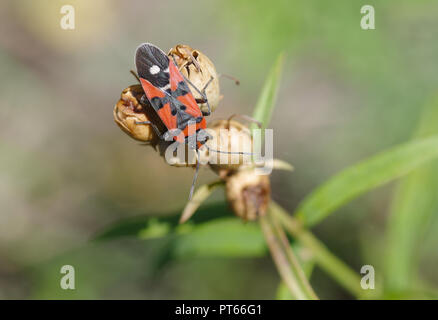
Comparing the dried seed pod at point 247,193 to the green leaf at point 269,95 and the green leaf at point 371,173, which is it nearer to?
the green leaf at point 269,95

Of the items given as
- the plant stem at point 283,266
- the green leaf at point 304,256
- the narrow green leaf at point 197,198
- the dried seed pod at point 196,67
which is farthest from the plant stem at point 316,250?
the dried seed pod at point 196,67

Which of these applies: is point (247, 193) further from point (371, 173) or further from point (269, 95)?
point (371, 173)

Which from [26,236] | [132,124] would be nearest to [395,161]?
[132,124]

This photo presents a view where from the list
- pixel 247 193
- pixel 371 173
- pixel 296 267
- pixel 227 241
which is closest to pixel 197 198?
pixel 247 193

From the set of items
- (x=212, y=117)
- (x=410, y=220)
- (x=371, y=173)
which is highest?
(x=212, y=117)

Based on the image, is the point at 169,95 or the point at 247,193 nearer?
the point at 169,95

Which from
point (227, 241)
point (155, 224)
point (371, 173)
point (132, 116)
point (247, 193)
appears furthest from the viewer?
point (227, 241)
